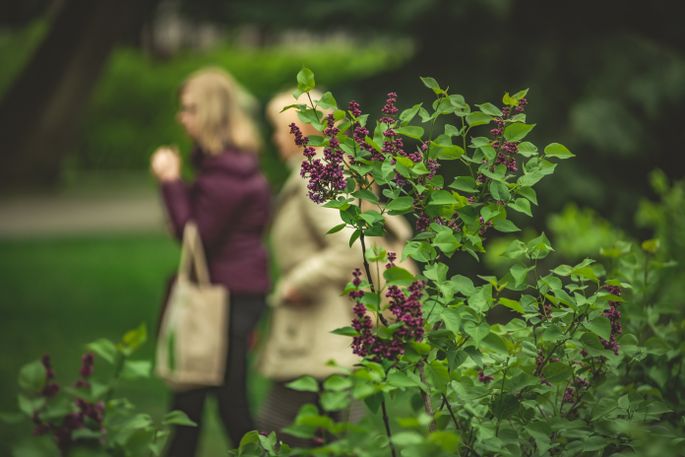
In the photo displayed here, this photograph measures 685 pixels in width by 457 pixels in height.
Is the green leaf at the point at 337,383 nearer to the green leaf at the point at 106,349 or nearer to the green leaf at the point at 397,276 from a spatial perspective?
the green leaf at the point at 397,276

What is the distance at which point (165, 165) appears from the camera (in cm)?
467

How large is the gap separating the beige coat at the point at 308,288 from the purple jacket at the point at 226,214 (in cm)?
20

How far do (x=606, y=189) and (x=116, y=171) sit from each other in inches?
538

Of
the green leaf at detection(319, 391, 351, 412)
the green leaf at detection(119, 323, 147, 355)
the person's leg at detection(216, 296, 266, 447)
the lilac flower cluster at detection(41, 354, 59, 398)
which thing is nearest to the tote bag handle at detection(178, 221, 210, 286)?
the person's leg at detection(216, 296, 266, 447)

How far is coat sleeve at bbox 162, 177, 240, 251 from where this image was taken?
462cm

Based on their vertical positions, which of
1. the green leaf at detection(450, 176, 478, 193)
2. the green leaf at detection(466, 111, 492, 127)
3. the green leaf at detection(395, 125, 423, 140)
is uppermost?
the green leaf at detection(466, 111, 492, 127)

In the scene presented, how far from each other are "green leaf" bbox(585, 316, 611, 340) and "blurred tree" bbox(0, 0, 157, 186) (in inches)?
230

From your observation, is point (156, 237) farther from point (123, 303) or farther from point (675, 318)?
point (675, 318)

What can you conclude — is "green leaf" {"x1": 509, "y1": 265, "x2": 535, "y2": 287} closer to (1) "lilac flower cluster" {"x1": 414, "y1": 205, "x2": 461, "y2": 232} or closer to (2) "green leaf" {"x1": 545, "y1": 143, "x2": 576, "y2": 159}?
(1) "lilac flower cluster" {"x1": 414, "y1": 205, "x2": 461, "y2": 232}

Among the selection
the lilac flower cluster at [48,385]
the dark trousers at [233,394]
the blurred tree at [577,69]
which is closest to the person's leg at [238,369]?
the dark trousers at [233,394]

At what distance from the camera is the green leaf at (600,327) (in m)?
2.10

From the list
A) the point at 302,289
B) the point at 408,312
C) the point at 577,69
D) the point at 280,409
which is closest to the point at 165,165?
the point at 302,289

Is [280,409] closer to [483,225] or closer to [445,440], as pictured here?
[483,225]

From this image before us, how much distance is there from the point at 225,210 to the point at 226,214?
0.02 meters
